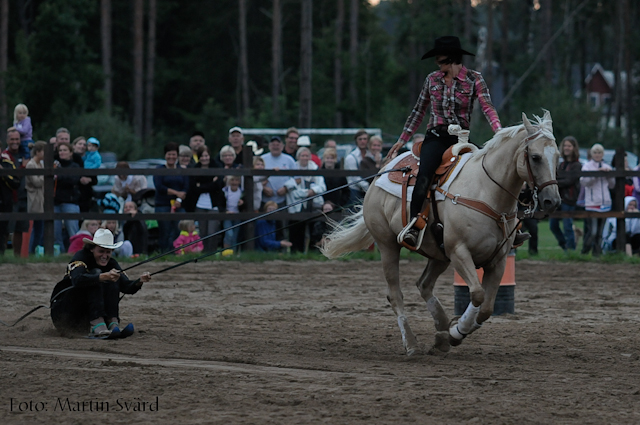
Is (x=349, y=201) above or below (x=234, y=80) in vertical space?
below

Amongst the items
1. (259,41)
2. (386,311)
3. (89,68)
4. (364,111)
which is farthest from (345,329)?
(259,41)

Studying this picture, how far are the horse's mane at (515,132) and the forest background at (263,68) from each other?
25.3 metres

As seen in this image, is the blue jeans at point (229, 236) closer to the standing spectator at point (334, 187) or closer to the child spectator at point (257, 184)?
the child spectator at point (257, 184)

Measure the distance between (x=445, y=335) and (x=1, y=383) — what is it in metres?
3.63

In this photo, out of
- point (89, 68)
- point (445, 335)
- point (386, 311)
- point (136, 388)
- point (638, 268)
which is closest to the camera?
point (136, 388)

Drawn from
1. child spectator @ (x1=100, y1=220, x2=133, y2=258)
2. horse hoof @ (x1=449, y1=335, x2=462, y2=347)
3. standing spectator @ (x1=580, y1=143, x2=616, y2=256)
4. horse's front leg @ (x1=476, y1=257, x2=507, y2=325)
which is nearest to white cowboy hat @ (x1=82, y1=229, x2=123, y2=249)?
horse hoof @ (x1=449, y1=335, x2=462, y2=347)

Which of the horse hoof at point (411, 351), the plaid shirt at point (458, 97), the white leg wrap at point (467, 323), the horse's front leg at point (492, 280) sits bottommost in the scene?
the horse hoof at point (411, 351)

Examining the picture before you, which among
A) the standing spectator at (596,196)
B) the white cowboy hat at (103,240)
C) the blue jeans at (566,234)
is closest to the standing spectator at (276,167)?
the blue jeans at (566,234)

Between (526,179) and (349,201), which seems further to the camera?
(349,201)

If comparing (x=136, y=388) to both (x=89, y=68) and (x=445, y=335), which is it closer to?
(x=445, y=335)

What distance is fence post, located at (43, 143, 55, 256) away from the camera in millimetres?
14695

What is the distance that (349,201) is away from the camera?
1551 centimetres

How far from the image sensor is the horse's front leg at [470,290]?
7.25 m

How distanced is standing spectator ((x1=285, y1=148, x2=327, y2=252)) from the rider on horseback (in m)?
7.50
